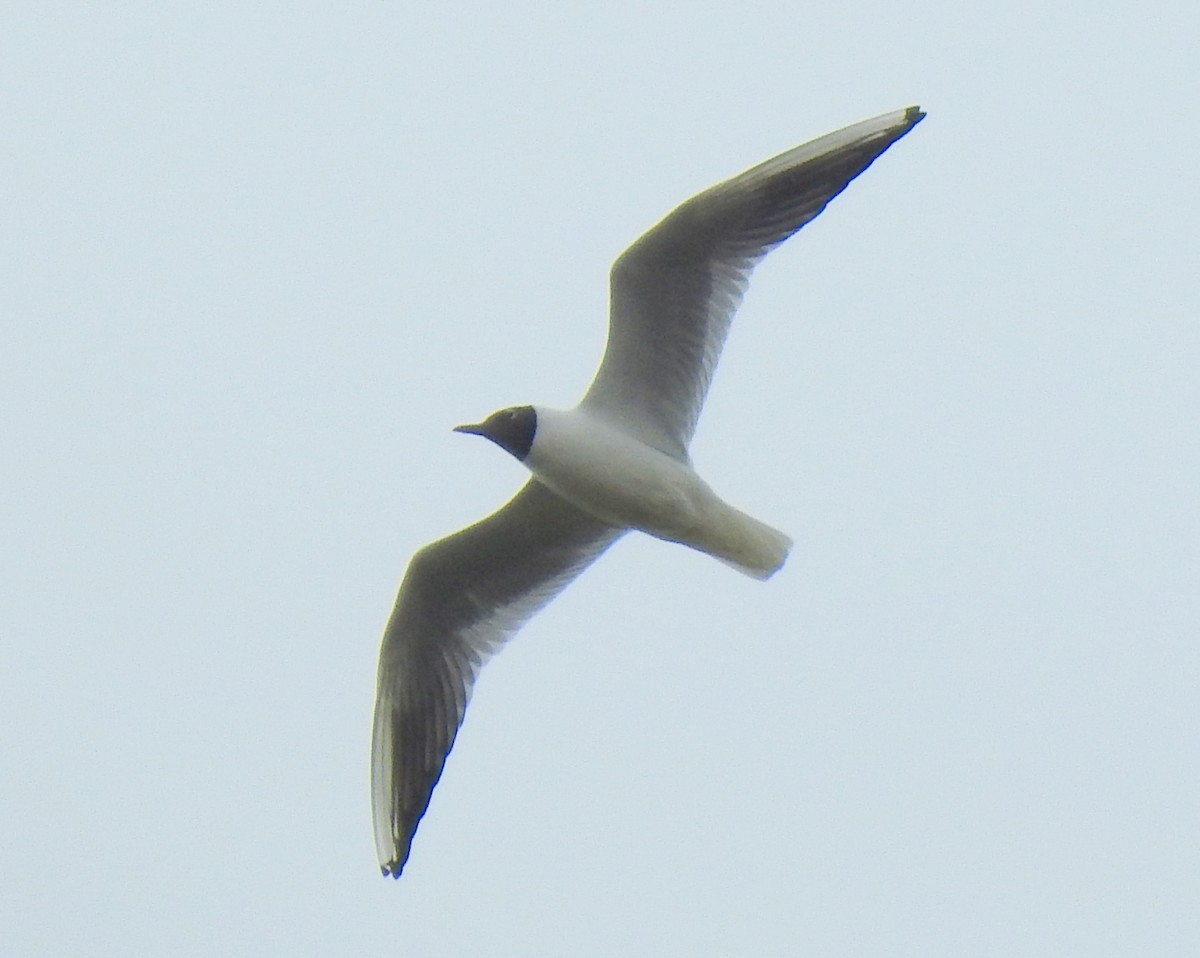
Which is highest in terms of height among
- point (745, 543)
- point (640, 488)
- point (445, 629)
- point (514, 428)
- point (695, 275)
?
point (695, 275)

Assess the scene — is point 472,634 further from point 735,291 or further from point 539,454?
point 735,291

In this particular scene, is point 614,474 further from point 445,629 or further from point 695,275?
point 445,629

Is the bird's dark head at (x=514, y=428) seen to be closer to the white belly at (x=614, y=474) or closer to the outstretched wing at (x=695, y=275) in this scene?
the white belly at (x=614, y=474)

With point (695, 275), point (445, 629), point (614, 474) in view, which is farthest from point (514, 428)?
point (445, 629)

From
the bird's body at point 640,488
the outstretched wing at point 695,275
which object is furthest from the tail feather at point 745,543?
the outstretched wing at point 695,275

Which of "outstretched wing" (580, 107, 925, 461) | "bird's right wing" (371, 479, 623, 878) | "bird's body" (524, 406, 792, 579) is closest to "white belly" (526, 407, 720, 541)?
"bird's body" (524, 406, 792, 579)

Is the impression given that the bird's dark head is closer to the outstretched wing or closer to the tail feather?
the outstretched wing

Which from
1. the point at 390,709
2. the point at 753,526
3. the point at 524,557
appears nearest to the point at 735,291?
the point at 753,526
